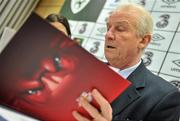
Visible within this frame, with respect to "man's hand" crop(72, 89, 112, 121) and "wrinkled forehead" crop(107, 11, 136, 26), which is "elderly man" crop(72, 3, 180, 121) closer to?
"wrinkled forehead" crop(107, 11, 136, 26)

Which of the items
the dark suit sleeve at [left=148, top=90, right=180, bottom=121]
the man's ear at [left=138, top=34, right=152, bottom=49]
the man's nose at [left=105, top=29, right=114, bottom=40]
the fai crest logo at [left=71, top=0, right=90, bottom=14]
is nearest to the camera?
the dark suit sleeve at [left=148, top=90, right=180, bottom=121]

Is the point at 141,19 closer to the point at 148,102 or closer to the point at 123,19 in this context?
the point at 123,19

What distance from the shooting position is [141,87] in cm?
172

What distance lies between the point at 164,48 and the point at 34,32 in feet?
6.49

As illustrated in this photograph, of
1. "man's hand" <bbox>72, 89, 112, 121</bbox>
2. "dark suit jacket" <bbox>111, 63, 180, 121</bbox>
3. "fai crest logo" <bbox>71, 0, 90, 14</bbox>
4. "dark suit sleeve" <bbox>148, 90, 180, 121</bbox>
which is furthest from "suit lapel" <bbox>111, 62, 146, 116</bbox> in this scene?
"fai crest logo" <bbox>71, 0, 90, 14</bbox>

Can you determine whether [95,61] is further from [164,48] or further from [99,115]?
[164,48]

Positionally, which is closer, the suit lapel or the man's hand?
the man's hand

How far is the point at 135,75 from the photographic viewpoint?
1784mm

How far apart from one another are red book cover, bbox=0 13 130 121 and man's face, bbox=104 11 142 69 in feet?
2.35

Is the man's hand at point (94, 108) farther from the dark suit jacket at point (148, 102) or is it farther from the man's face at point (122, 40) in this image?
the man's face at point (122, 40)

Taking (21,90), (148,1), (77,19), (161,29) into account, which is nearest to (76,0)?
(77,19)

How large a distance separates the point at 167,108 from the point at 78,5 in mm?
2425

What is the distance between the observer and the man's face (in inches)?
68.3

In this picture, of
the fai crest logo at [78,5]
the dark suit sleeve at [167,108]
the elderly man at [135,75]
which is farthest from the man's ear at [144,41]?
the fai crest logo at [78,5]
